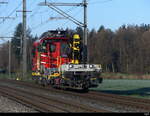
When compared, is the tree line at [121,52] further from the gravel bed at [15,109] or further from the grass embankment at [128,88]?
the gravel bed at [15,109]

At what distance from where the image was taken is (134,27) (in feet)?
382

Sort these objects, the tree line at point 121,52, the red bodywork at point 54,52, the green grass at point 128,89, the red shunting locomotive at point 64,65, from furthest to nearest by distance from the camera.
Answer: the tree line at point 121,52, the red bodywork at point 54,52, the red shunting locomotive at point 64,65, the green grass at point 128,89

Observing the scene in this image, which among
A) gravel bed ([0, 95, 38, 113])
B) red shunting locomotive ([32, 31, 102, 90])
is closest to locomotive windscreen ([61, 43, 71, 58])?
red shunting locomotive ([32, 31, 102, 90])

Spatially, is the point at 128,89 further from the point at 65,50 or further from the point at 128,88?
the point at 65,50

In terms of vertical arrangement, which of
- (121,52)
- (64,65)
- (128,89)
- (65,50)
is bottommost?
(128,89)

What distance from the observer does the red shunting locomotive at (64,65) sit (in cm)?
2216

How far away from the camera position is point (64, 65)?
22.3m

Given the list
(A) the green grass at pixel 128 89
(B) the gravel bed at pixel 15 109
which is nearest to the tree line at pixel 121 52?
(A) the green grass at pixel 128 89

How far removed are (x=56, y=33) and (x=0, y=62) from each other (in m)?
91.9

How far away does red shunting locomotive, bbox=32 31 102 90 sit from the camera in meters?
22.2

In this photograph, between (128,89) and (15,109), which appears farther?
(128,89)

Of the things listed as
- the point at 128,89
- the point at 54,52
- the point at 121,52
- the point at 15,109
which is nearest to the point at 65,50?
the point at 54,52

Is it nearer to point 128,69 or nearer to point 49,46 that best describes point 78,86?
point 49,46

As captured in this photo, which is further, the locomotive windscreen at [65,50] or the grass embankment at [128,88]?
the locomotive windscreen at [65,50]
